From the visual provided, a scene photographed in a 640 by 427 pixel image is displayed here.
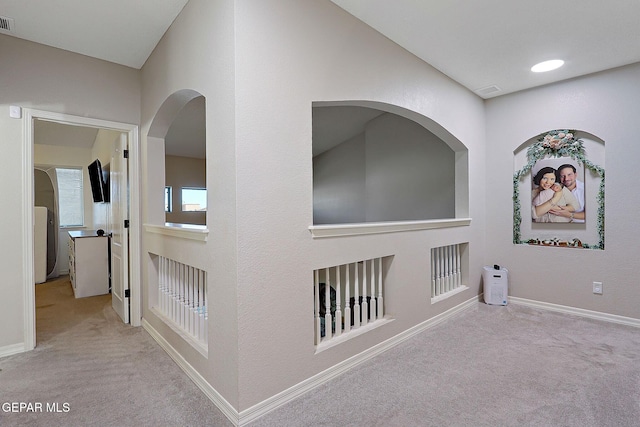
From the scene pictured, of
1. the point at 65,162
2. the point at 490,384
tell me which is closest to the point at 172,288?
the point at 490,384

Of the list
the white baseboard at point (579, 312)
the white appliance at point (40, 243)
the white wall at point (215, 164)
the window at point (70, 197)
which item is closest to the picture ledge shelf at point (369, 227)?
the white wall at point (215, 164)

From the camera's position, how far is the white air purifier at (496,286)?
11.6 feet

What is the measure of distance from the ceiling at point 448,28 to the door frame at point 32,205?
23.0 inches

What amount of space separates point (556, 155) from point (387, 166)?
90.3 inches

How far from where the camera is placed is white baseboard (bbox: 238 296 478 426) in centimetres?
168

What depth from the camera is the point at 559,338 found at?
2.67m

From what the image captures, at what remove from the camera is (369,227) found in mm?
2342

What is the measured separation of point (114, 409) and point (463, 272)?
339cm

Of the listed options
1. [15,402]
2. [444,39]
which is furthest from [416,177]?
[15,402]

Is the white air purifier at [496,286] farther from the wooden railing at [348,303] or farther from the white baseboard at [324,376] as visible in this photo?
the wooden railing at [348,303]

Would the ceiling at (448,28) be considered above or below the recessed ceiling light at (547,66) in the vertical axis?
above

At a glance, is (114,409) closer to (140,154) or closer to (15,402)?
(15,402)

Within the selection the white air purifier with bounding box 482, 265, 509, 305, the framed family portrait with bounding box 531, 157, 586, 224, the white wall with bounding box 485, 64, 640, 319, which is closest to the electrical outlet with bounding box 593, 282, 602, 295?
the white wall with bounding box 485, 64, 640, 319

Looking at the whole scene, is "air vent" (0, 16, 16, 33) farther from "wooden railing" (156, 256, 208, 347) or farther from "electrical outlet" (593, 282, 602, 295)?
"electrical outlet" (593, 282, 602, 295)
